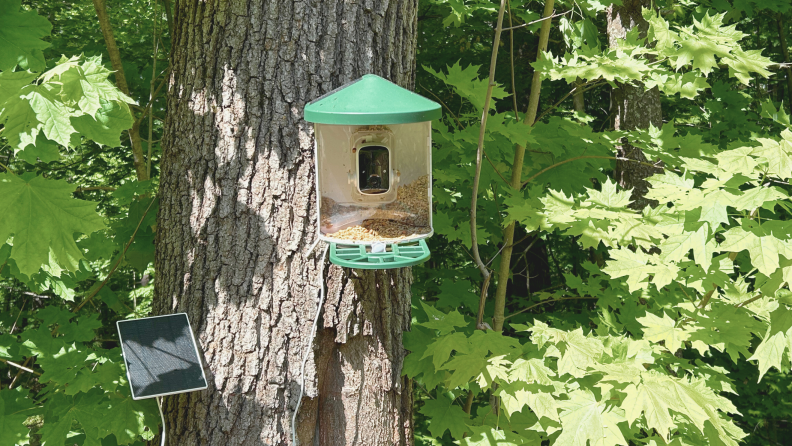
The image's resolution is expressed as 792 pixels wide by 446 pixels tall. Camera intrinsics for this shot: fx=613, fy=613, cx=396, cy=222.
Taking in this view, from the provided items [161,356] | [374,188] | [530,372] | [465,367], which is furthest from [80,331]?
[530,372]

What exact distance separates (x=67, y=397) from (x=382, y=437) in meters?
1.24

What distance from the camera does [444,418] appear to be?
8.53ft

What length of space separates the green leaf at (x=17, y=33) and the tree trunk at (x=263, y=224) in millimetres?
460

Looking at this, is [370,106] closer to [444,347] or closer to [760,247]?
[444,347]

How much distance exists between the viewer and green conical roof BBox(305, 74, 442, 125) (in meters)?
1.80

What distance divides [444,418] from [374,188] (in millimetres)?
1042

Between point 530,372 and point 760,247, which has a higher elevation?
point 760,247

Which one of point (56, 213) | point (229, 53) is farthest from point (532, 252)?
point (56, 213)

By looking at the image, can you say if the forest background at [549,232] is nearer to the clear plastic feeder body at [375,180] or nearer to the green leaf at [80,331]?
the green leaf at [80,331]

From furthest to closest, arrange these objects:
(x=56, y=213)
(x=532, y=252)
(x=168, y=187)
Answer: (x=532, y=252)
(x=168, y=187)
(x=56, y=213)

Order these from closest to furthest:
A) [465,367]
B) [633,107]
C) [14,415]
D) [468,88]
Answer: [465,367], [14,415], [468,88], [633,107]

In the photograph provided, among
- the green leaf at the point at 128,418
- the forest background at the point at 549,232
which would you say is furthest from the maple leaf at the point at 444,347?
the green leaf at the point at 128,418

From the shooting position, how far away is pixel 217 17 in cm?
218

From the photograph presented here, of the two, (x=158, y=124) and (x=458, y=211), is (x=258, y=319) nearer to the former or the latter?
(x=458, y=211)
